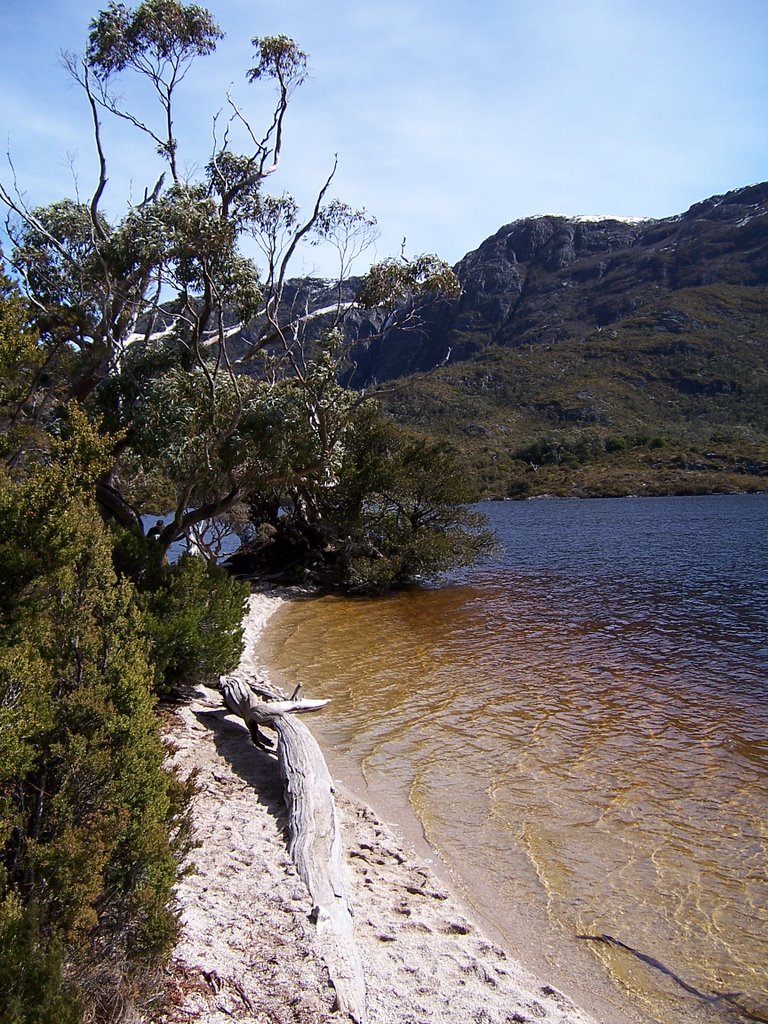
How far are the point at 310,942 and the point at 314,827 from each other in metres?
1.93

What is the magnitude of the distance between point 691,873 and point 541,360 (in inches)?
6161

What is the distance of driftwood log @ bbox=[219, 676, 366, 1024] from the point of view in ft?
14.3

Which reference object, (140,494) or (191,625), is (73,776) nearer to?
(191,625)

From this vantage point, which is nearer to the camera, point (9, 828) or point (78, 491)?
point (9, 828)

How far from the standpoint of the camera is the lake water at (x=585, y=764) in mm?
5457

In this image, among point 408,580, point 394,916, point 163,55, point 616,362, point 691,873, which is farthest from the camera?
point 616,362

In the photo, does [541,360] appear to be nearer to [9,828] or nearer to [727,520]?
[727,520]

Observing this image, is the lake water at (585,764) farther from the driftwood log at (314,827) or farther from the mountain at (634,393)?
the mountain at (634,393)

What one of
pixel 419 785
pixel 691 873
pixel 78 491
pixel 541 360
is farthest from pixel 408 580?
pixel 541 360

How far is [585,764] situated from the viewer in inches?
359

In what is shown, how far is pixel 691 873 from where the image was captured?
653 cm

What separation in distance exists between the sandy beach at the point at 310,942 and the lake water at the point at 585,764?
0.47 metres

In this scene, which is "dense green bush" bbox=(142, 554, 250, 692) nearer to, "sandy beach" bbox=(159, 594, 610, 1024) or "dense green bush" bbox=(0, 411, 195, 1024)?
"sandy beach" bbox=(159, 594, 610, 1024)

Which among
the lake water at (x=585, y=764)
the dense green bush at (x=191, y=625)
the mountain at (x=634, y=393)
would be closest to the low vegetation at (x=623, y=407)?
the mountain at (x=634, y=393)
